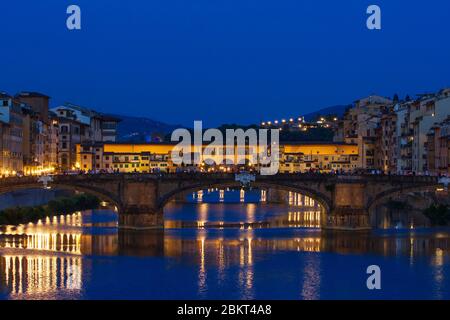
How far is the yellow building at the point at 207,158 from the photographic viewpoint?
411 ft

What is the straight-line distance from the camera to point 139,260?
2080 inches

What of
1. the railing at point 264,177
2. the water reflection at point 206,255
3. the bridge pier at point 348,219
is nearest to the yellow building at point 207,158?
the railing at point 264,177

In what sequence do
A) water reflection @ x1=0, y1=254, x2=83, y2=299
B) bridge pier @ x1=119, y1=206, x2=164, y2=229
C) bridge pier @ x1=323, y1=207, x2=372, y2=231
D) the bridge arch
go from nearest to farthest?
water reflection @ x1=0, y1=254, x2=83, y2=299, bridge pier @ x1=119, y1=206, x2=164, y2=229, bridge pier @ x1=323, y1=207, x2=372, y2=231, the bridge arch

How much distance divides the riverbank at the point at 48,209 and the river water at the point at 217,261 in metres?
1.66

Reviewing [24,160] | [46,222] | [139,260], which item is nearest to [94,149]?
[24,160]

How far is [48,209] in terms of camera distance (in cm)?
7831

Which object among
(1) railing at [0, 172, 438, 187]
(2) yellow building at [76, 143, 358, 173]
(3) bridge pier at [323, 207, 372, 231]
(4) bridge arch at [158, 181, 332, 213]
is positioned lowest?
(3) bridge pier at [323, 207, 372, 231]

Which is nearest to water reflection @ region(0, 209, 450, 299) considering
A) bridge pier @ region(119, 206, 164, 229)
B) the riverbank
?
bridge pier @ region(119, 206, 164, 229)

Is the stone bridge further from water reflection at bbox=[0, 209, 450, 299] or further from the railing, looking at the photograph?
water reflection at bbox=[0, 209, 450, 299]

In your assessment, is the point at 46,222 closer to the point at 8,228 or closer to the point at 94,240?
the point at 8,228

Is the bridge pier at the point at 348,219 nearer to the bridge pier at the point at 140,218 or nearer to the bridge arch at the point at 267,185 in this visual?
the bridge arch at the point at 267,185

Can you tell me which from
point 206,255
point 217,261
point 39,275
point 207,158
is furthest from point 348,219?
point 207,158

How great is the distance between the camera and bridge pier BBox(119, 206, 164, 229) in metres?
67.0
